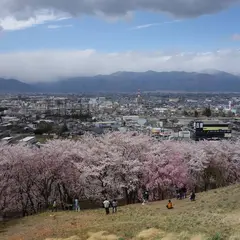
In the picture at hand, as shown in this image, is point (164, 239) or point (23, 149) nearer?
point (164, 239)

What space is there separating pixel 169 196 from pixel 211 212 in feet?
40.4

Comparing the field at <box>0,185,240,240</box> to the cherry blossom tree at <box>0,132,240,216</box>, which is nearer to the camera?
the field at <box>0,185,240,240</box>

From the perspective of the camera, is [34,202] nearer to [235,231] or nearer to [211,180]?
[211,180]

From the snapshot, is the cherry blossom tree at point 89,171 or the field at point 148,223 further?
the cherry blossom tree at point 89,171

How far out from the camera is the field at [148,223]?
12.9m

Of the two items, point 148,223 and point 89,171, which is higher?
point 148,223

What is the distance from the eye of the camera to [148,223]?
14805 mm

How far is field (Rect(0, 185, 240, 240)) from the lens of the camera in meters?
12.9

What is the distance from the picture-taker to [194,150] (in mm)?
32156

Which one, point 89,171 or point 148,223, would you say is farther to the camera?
point 89,171

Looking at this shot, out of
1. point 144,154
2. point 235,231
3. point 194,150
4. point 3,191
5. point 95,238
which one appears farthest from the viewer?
point 194,150

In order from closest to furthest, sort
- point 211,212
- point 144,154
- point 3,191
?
point 211,212, point 3,191, point 144,154

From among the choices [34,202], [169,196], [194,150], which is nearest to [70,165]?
[34,202]

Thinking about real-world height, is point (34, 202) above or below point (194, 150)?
below
